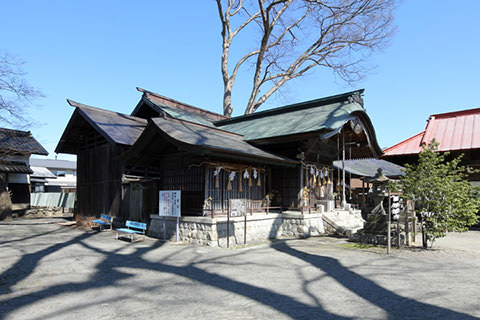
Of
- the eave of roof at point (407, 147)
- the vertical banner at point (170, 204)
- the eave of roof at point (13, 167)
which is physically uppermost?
the eave of roof at point (407, 147)

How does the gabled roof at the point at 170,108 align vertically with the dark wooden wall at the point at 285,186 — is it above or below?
above

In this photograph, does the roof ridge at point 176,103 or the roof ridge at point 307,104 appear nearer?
the roof ridge at point 307,104

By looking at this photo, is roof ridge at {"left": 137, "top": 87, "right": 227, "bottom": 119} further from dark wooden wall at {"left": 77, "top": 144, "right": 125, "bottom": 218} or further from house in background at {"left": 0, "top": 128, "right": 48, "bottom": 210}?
house in background at {"left": 0, "top": 128, "right": 48, "bottom": 210}

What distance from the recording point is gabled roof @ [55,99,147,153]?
15537 mm

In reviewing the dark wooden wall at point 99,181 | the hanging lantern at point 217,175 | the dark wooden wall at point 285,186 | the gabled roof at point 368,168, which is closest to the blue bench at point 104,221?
the dark wooden wall at point 99,181

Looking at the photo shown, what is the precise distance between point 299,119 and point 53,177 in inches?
1060

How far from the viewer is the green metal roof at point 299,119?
14445 mm

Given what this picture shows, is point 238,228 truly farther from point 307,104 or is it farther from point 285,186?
point 307,104

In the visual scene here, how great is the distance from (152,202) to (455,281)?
10812 millimetres

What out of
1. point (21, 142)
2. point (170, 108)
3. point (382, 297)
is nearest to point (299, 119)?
point (170, 108)

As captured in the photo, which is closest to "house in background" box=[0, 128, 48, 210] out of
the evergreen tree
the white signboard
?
the white signboard

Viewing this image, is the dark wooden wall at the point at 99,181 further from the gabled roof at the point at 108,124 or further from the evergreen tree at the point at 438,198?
the evergreen tree at the point at 438,198

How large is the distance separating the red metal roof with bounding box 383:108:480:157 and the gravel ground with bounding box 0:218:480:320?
10.6m

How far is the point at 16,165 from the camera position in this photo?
22141mm
